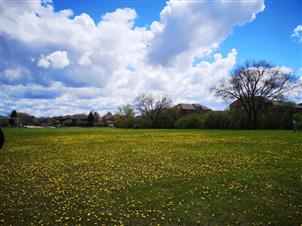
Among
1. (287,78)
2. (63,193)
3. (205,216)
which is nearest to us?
(205,216)

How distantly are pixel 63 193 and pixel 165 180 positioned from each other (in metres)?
3.75

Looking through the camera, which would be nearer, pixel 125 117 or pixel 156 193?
pixel 156 193

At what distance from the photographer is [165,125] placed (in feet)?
336

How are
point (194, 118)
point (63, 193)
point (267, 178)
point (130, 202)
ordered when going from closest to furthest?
point (130, 202) → point (63, 193) → point (267, 178) → point (194, 118)

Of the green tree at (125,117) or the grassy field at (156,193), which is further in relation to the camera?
the green tree at (125,117)

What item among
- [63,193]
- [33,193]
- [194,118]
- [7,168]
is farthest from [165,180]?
[194,118]

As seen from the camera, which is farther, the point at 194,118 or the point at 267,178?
the point at 194,118

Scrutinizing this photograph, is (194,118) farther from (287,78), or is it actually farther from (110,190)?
(110,190)

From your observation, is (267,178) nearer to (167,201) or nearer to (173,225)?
(167,201)

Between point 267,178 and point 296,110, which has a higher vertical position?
point 296,110

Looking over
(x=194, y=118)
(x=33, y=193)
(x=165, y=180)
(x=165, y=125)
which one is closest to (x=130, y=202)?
(x=165, y=180)

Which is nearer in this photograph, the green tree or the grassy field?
the grassy field

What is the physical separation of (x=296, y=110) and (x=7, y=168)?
196ft

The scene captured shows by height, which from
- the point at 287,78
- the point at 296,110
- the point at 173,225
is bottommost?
the point at 173,225
